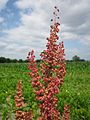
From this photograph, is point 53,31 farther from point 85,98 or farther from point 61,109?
point 85,98

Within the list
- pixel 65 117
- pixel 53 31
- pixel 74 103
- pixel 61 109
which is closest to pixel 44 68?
pixel 53 31

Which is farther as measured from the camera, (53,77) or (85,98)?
(85,98)

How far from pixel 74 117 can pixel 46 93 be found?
19.5 feet

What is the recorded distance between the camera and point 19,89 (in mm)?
3988

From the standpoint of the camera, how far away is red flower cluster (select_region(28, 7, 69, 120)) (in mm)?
3611

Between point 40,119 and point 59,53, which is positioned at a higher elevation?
point 59,53

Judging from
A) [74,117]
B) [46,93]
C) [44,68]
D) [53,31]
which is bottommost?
[74,117]

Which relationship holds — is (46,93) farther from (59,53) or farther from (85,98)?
(85,98)

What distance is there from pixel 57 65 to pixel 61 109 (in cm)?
678

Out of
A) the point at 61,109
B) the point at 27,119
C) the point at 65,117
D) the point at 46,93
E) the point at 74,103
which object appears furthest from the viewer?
the point at 74,103

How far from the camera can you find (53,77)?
366cm

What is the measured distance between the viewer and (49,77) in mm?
3680

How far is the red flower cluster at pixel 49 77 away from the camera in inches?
142

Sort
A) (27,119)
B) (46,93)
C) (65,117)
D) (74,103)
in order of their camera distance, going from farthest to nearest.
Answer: (74,103) → (65,117) → (27,119) → (46,93)
